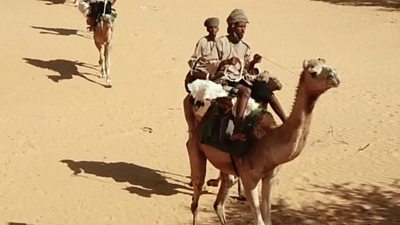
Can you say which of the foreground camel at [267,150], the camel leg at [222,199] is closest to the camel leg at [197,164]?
the foreground camel at [267,150]

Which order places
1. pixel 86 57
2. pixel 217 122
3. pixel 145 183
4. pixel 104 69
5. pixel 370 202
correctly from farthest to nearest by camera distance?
1. pixel 86 57
2. pixel 104 69
3. pixel 145 183
4. pixel 370 202
5. pixel 217 122

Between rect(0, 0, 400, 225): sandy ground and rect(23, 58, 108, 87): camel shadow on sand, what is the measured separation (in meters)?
0.05

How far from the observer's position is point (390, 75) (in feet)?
57.0

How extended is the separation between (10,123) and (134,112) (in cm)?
239

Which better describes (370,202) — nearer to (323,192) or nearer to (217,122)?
(323,192)

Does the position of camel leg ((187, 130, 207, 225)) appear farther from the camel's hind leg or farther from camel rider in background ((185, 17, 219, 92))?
the camel's hind leg

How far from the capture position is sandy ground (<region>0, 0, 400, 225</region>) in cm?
921

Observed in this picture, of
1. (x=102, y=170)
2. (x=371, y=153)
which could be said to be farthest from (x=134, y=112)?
(x=371, y=153)

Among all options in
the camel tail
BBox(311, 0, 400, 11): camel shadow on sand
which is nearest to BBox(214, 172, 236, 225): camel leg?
the camel tail

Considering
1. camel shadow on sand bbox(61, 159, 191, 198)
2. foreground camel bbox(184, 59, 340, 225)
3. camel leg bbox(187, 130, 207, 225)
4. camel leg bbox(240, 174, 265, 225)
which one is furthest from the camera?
camel shadow on sand bbox(61, 159, 191, 198)

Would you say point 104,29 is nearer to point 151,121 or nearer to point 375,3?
point 151,121

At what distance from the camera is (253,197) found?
22.5 ft

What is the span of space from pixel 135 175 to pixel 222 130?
3.56 m

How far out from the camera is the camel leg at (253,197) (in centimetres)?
680
